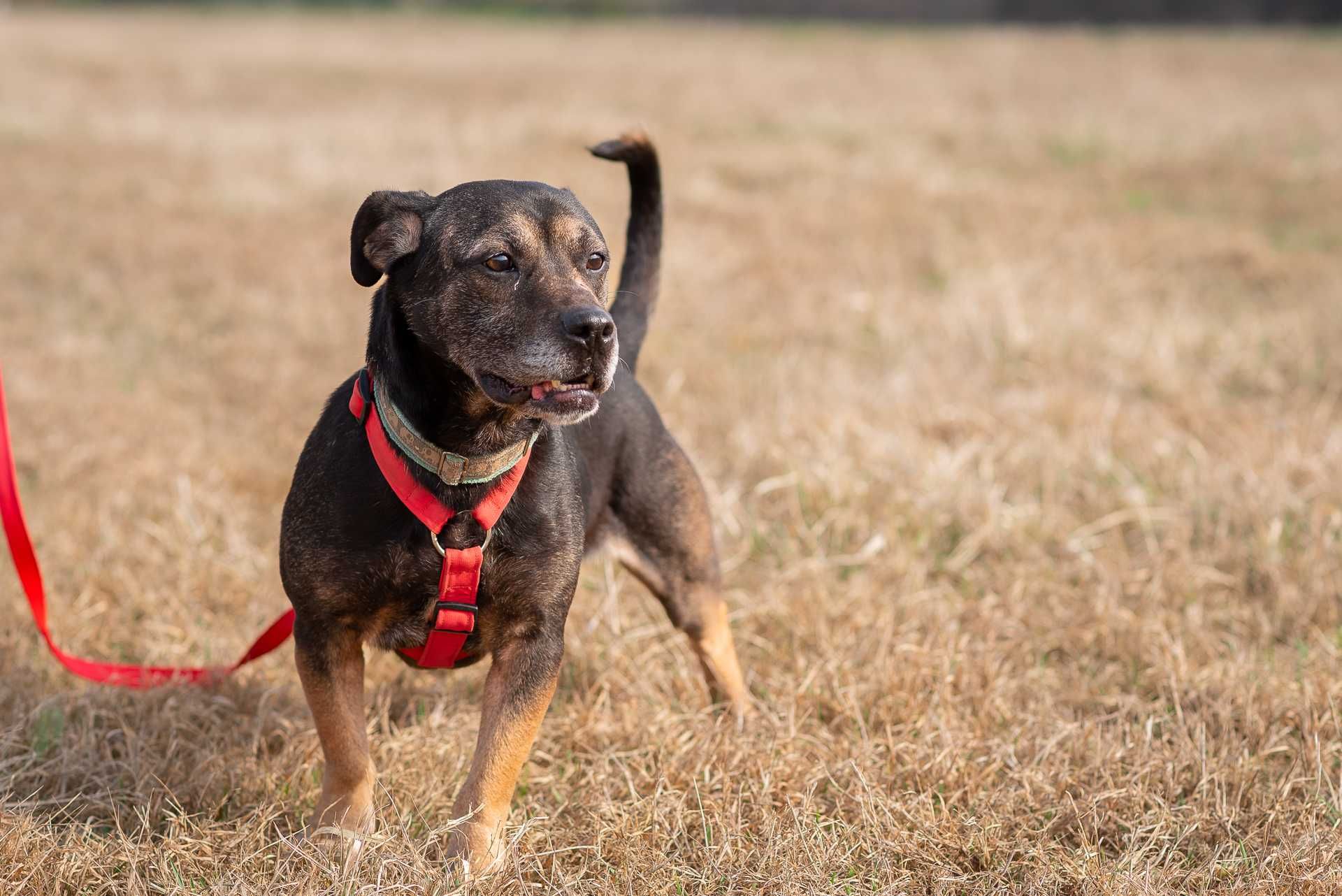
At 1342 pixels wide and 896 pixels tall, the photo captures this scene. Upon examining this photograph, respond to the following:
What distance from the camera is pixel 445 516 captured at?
3.08 m

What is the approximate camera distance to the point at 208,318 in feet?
29.7

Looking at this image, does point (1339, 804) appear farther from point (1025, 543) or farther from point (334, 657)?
point (334, 657)

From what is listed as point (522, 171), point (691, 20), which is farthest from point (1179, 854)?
point (691, 20)

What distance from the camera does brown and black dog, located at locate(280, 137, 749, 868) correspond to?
3057 millimetres

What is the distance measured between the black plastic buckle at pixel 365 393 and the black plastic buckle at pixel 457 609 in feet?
1.65

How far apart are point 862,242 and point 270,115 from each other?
10.9 meters

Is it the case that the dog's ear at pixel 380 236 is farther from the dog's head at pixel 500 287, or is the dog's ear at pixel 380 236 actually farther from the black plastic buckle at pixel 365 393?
the black plastic buckle at pixel 365 393

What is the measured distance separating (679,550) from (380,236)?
143 centimetres

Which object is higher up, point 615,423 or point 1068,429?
point 615,423

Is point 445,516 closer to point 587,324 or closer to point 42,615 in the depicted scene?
point 587,324

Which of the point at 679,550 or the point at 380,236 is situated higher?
the point at 380,236

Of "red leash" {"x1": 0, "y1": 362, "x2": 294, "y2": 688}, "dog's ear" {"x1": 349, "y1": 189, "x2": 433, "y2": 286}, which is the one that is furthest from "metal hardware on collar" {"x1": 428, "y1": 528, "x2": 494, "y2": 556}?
"red leash" {"x1": 0, "y1": 362, "x2": 294, "y2": 688}

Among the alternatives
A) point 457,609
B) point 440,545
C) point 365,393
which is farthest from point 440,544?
point 365,393

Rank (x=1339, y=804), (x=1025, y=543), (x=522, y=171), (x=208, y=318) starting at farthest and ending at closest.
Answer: (x=522, y=171) < (x=208, y=318) < (x=1025, y=543) < (x=1339, y=804)
